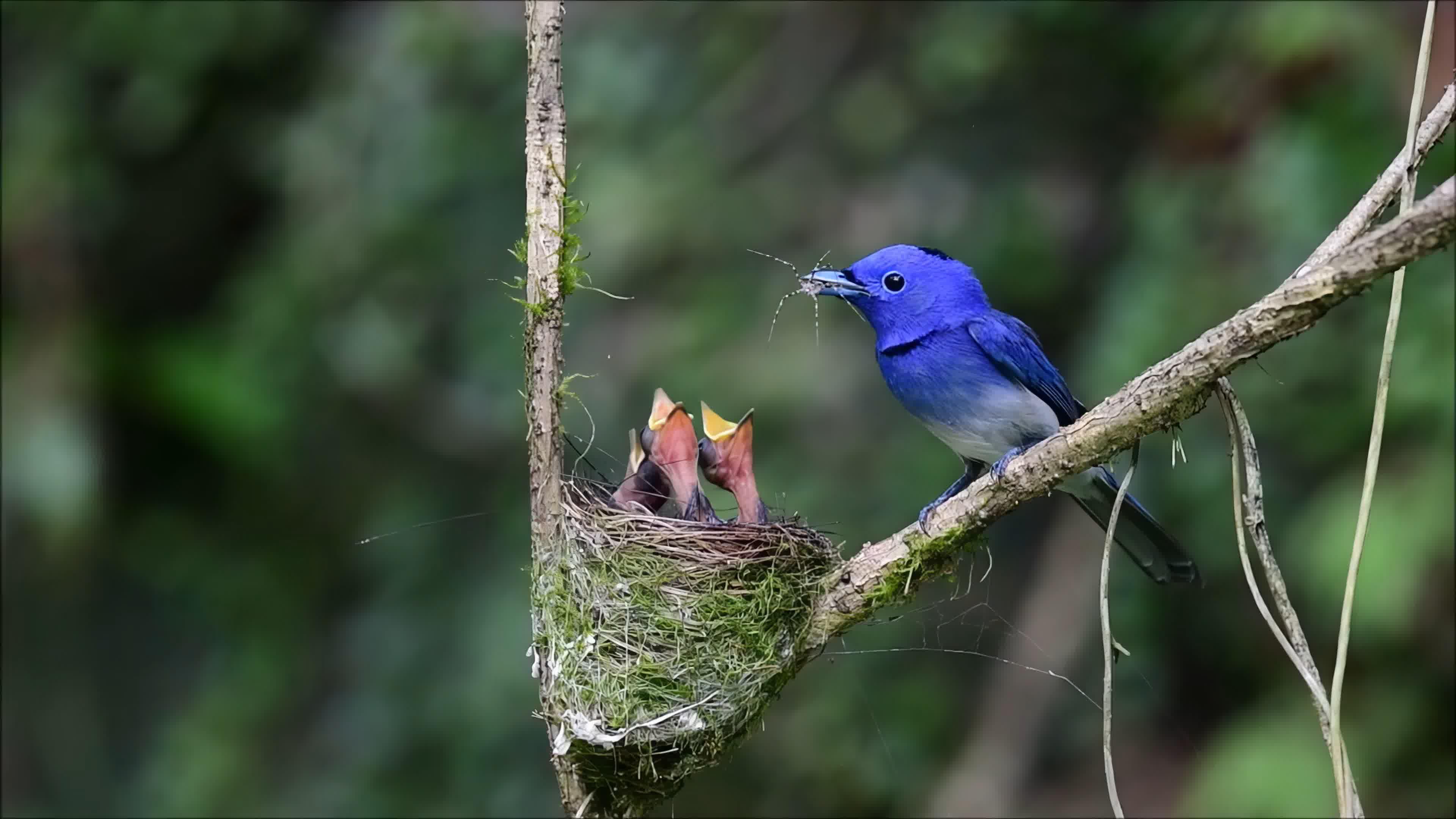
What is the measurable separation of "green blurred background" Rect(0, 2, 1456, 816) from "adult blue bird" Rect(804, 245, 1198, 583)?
0.66 meters

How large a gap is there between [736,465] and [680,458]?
152mm

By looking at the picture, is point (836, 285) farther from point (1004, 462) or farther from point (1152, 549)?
point (1152, 549)

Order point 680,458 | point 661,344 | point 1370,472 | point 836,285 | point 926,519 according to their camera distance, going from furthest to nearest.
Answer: point 661,344 < point 836,285 < point 680,458 < point 926,519 < point 1370,472

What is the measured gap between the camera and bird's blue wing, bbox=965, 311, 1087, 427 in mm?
3752

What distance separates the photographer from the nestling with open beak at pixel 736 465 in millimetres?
3607

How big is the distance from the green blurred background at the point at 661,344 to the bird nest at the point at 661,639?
1.39 metres

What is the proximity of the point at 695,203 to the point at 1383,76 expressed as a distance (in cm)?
248

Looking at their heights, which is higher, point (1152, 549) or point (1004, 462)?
point (1004, 462)

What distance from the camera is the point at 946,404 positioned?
3.72m

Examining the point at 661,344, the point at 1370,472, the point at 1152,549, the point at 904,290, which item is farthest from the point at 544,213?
the point at 661,344

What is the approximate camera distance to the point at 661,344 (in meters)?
5.40

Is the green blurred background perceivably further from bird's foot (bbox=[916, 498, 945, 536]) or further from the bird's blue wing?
bird's foot (bbox=[916, 498, 945, 536])

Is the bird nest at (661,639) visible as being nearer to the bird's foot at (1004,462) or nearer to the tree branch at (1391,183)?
the bird's foot at (1004,462)

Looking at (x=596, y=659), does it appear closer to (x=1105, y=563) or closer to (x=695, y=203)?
(x=1105, y=563)
